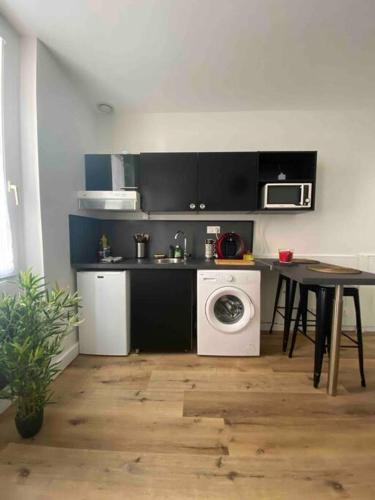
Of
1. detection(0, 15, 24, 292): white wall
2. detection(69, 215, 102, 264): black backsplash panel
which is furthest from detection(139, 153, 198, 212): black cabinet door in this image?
detection(0, 15, 24, 292): white wall

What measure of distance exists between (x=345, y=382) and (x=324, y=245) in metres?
1.43

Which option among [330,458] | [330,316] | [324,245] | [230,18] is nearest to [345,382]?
[330,316]

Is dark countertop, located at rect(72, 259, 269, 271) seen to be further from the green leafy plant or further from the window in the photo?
the green leafy plant

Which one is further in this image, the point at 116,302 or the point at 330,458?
the point at 116,302

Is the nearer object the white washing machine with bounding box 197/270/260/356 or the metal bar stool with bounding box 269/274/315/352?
the white washing machine with bounding box 197/270/260/356

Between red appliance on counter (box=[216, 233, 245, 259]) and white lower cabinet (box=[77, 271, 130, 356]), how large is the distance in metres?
1.04

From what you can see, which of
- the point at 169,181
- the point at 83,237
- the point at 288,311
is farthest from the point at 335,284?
the point at 83,237

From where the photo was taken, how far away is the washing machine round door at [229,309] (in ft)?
6.68

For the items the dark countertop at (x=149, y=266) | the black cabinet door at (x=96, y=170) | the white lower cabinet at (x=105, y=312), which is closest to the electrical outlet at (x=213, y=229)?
the dark countertop at (x=149, y=266)

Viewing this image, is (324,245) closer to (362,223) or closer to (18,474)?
(362,223)

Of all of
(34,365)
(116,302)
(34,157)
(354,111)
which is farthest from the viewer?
Answer: (354,111)

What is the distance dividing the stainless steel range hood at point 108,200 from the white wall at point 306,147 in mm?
749

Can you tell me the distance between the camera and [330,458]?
1.16 meters

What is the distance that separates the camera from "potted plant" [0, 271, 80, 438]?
119 centimetres
